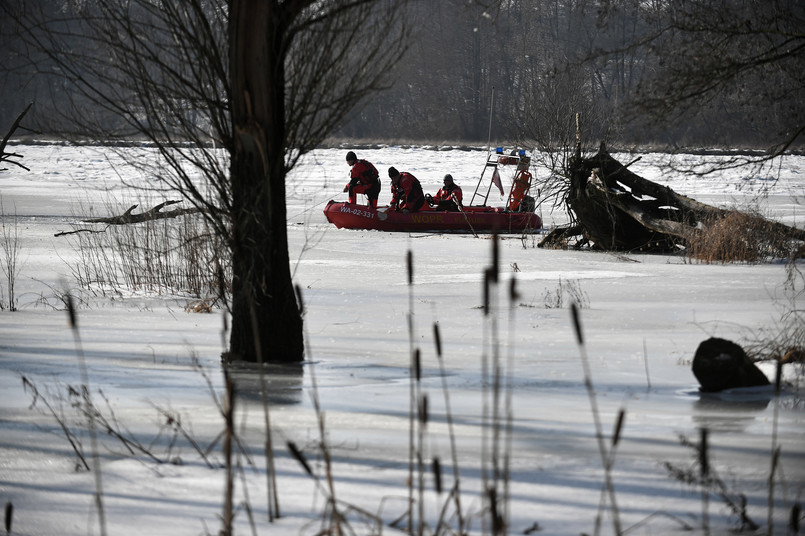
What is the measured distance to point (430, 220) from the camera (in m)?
19.6

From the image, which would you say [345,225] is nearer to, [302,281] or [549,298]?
[302,281]

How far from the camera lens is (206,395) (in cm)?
520

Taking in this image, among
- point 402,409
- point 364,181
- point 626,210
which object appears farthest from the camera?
point 364,181

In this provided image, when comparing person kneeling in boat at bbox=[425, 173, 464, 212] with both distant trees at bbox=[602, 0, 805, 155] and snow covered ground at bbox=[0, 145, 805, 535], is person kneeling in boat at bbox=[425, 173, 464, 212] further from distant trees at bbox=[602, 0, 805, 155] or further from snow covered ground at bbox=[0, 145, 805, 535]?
distant trees at bbox=[602, 0, 805, 155]

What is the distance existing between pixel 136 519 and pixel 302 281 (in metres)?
8.76

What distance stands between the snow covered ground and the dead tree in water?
9.04ft

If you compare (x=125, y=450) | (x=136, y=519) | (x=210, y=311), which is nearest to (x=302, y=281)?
(x=210, y=311)

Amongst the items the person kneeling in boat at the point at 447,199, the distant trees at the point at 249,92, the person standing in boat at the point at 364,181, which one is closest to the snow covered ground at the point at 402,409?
the distant trees at the point at 249,92

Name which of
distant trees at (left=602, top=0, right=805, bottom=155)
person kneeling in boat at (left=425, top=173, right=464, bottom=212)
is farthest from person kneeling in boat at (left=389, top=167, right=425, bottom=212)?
distant trees at (left=602, top=0, right=805, bottom=155)

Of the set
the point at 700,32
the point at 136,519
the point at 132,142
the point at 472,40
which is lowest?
the point at 136,519

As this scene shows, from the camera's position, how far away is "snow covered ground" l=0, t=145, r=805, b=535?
315 centimetres

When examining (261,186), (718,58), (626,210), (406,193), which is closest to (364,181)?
(406,193)

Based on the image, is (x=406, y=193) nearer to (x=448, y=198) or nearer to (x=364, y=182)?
(x=448, y=198)

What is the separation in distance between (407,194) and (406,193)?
0.15ft
